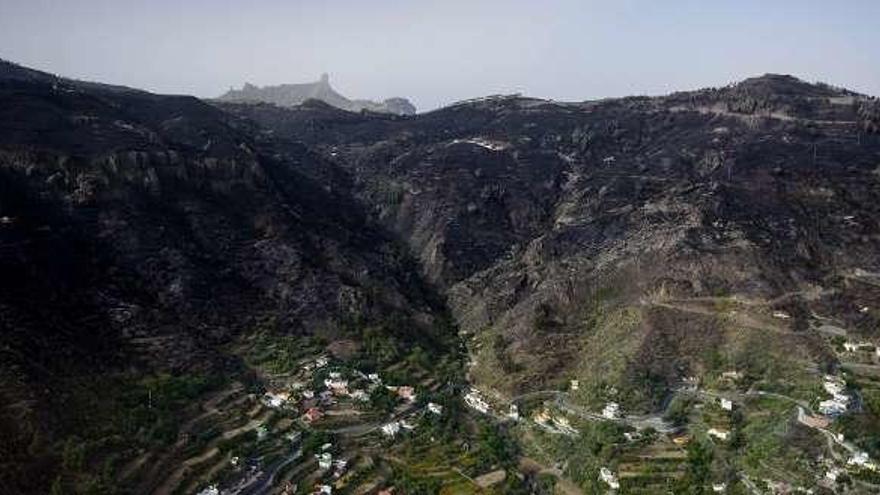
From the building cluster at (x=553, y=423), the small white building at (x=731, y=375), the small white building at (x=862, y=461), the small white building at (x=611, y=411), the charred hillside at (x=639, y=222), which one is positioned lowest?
the building cluster at (x=553, y=423)

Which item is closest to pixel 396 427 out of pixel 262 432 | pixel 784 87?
pixel 262 432

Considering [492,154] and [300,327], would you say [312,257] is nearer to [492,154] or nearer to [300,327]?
[300,327]

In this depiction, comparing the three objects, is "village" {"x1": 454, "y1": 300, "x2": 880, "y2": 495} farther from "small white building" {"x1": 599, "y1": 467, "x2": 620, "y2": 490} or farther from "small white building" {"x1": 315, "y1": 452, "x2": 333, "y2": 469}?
"small white building" {"x1": 315, "y1": 452, "x2": 333, "y2": 469}

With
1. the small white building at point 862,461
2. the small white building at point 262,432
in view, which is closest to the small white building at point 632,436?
the small white building at point 862,461

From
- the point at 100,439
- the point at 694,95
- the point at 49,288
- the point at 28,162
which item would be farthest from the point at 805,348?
the point at 694,95

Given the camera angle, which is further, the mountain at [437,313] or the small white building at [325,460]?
the small white building at [325,460]

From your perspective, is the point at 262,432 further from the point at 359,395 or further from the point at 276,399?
the point at 359,395

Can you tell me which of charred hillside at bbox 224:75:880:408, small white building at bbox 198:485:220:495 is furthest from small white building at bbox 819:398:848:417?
small white building at bbox 198:485:220:495

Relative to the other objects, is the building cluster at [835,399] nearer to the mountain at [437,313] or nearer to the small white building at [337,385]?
the mountain at [437,313]
